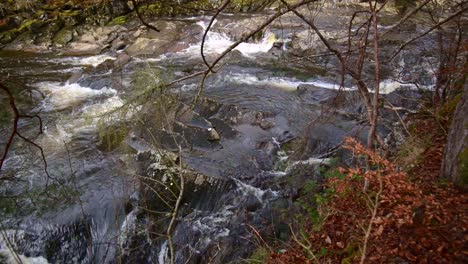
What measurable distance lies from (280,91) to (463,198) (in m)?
6.24

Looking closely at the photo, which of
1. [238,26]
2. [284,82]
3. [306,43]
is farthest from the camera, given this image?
[238,26]

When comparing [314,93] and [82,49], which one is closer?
[314,93]

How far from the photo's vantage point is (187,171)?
238 inches

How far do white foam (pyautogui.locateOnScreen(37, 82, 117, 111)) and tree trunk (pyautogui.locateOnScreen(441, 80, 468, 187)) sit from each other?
25.6 feet

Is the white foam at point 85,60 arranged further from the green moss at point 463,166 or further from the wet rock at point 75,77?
the green moss at point 463,166

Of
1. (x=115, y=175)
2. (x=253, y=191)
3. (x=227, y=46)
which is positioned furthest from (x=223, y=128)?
(x=227, y=46)

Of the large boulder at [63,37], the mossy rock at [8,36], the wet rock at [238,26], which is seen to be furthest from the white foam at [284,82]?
the mossy rock at [8,36]

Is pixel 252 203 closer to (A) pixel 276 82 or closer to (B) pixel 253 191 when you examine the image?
(B) pixel 253 191

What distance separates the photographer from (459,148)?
2988 mm

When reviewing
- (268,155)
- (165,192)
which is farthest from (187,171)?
(268,155)

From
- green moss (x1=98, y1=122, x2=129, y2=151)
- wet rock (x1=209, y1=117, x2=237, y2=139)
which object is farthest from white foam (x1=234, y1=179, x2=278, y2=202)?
green moss (x1=98, y1=122, x2=129, y2=151)

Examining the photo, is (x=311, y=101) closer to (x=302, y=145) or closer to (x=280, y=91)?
(x=280, y=91)

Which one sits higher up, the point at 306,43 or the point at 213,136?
the point at 306,43

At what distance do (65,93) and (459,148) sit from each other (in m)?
9.08
